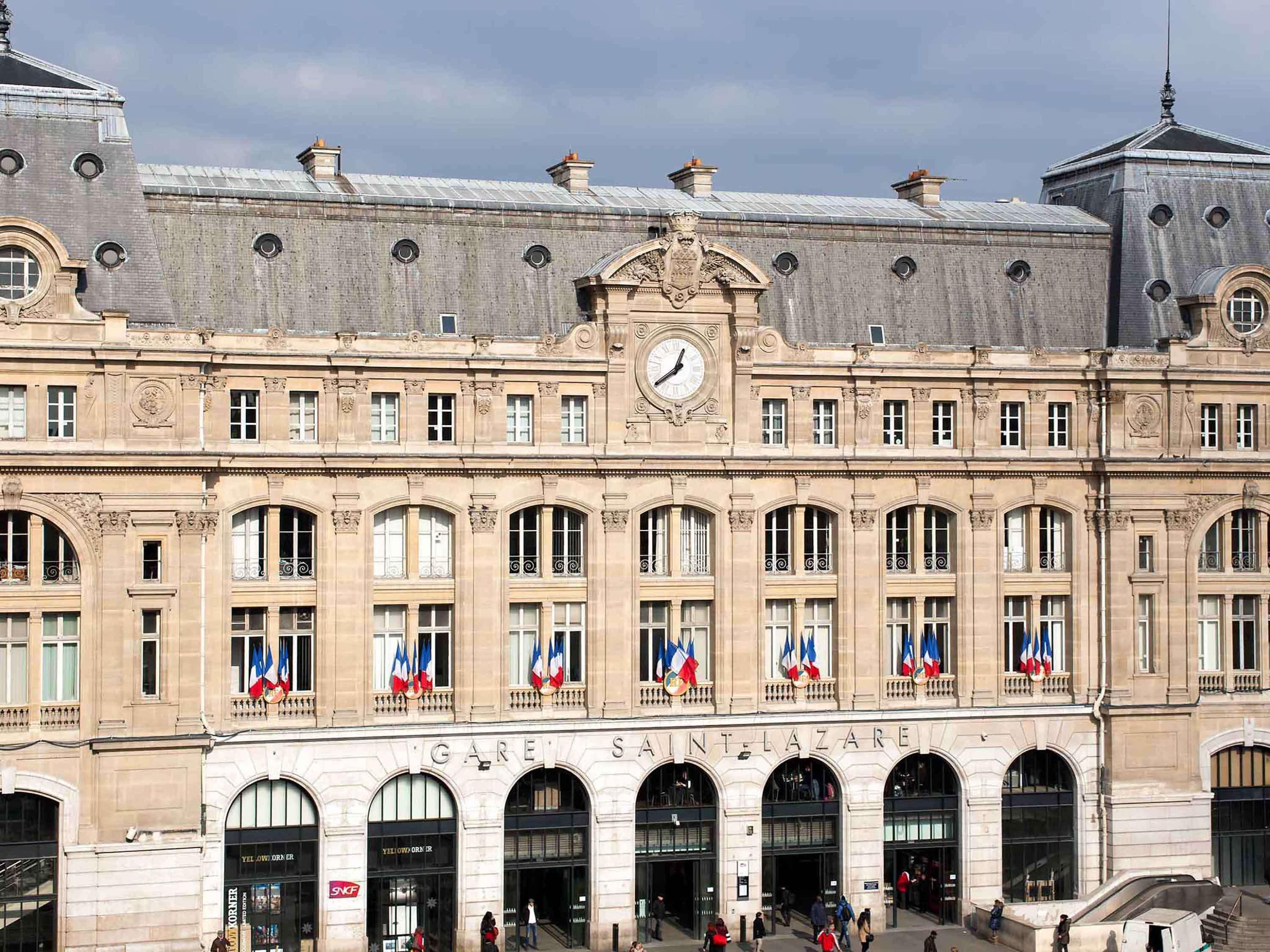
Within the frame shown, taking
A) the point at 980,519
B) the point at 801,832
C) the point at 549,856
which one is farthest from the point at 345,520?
the point at 980,519

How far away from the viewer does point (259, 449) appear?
273ft

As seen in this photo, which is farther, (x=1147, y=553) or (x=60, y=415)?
(x=1147, y=553)

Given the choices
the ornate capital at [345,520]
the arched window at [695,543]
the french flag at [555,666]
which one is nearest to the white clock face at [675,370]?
the arched window at [695,543]

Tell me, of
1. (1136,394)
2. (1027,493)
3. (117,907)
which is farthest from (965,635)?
(117,907)

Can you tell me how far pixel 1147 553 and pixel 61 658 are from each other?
43.5 metres

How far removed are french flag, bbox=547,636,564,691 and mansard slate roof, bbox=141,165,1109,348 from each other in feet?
40.6

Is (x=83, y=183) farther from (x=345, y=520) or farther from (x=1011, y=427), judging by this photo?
(x=1011, y=427)

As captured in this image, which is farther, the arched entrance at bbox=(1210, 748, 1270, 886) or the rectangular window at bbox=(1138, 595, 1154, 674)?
the arched entrance at bbox=(1210, 748, 1270, 886)

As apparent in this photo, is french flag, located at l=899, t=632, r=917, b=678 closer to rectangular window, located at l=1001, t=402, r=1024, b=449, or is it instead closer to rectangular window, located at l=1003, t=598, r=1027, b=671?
rectangular window, located at l=1003, t=598, r=1027, b=671

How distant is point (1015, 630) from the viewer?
92.8 m

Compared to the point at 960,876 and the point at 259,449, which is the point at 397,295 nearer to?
the point at 259,449

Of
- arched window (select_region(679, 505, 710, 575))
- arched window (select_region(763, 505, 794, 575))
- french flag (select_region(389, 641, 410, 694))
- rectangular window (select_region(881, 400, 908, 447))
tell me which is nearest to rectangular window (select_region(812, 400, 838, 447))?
rectangular window (select_region(881, 400, 908, 447))

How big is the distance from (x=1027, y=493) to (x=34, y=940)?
42124 millimetres

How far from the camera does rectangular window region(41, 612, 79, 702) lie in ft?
265
